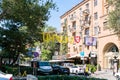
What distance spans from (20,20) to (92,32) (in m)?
42.8

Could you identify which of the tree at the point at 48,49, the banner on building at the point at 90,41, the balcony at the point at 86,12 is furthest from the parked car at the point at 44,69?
the tree at the point at 48,49

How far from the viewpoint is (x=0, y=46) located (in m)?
38.8

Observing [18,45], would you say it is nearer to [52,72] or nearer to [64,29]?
[52,72]

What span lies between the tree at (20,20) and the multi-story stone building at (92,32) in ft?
28.6

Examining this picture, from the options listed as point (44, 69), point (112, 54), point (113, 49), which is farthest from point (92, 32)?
point (44, 69)

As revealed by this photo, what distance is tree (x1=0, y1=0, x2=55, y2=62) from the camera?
23.7 meters

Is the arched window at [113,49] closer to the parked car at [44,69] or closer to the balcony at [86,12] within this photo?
the parked car at [44,69]

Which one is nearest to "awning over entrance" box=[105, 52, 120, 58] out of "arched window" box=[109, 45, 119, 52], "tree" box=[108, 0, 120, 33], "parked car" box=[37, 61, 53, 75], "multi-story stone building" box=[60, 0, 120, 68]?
"multi-story stone building" box=[60, 0, 120, 68]

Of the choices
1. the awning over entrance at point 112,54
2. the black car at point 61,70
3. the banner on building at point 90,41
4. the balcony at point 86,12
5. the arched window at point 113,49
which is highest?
the balcony at point 86,12

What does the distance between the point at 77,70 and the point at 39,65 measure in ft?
26.2

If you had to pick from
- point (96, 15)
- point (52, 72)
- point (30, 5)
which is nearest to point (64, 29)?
point (96, 15)

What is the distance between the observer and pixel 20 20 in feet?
95.3

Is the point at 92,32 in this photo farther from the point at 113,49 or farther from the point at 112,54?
the point at 112,54

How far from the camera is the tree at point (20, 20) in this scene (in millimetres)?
23703
